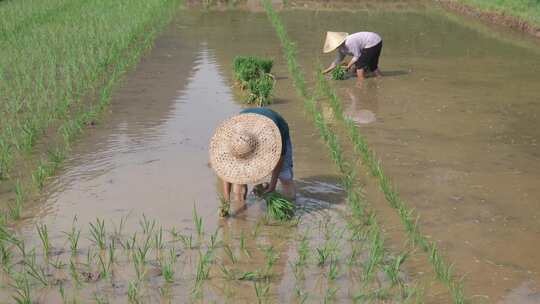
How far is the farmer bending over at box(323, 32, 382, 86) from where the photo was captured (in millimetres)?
8062

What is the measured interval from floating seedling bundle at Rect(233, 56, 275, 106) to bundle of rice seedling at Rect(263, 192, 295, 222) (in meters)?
3.02

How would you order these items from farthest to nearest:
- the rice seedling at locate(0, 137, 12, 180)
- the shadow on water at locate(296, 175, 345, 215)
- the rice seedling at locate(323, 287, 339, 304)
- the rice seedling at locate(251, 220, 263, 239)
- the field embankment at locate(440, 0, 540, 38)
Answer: the field embankment at locate(440, 0, 540, 38) < the rice seedling at locate(0, 137, 12, 180) < the shadow on water at locate(296, 175, 345, 215) < the rice seedling at locate(251, 220, 263, 239) < the rice seedling at locate(323, 287, 339, 304)

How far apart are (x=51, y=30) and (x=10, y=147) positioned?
19.4ft

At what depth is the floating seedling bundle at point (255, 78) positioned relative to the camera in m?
7.31

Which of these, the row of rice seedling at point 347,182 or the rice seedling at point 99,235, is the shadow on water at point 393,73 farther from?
the rice seedling at point 99,235

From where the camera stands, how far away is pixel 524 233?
13.9 ft

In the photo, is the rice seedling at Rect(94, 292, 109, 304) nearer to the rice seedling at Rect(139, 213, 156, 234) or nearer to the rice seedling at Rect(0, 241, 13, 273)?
the rice seedling at Rect(0, 241, 13, 273)

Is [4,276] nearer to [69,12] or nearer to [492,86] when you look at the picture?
[492,86]

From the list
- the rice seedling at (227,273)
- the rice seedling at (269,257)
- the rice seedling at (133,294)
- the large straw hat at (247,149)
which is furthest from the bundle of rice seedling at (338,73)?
the rice seedling at (133,294)

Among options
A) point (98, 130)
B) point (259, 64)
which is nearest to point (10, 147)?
point (98, 130)

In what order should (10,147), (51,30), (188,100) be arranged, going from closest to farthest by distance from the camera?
(10,147), (188,100), (51,30)

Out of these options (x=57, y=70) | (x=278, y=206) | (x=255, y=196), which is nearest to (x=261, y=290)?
(x=278, y=206)

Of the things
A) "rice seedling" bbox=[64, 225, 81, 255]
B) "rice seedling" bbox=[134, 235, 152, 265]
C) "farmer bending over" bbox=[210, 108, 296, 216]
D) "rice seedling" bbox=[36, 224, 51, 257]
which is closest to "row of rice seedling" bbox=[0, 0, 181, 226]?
"rice seedling" bbox=[36, 224, 51, 257]

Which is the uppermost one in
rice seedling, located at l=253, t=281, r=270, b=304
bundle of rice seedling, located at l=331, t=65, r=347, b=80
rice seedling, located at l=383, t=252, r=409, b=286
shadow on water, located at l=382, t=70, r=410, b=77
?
rice seedling, located at l=383, t=252, r=409, b=286
